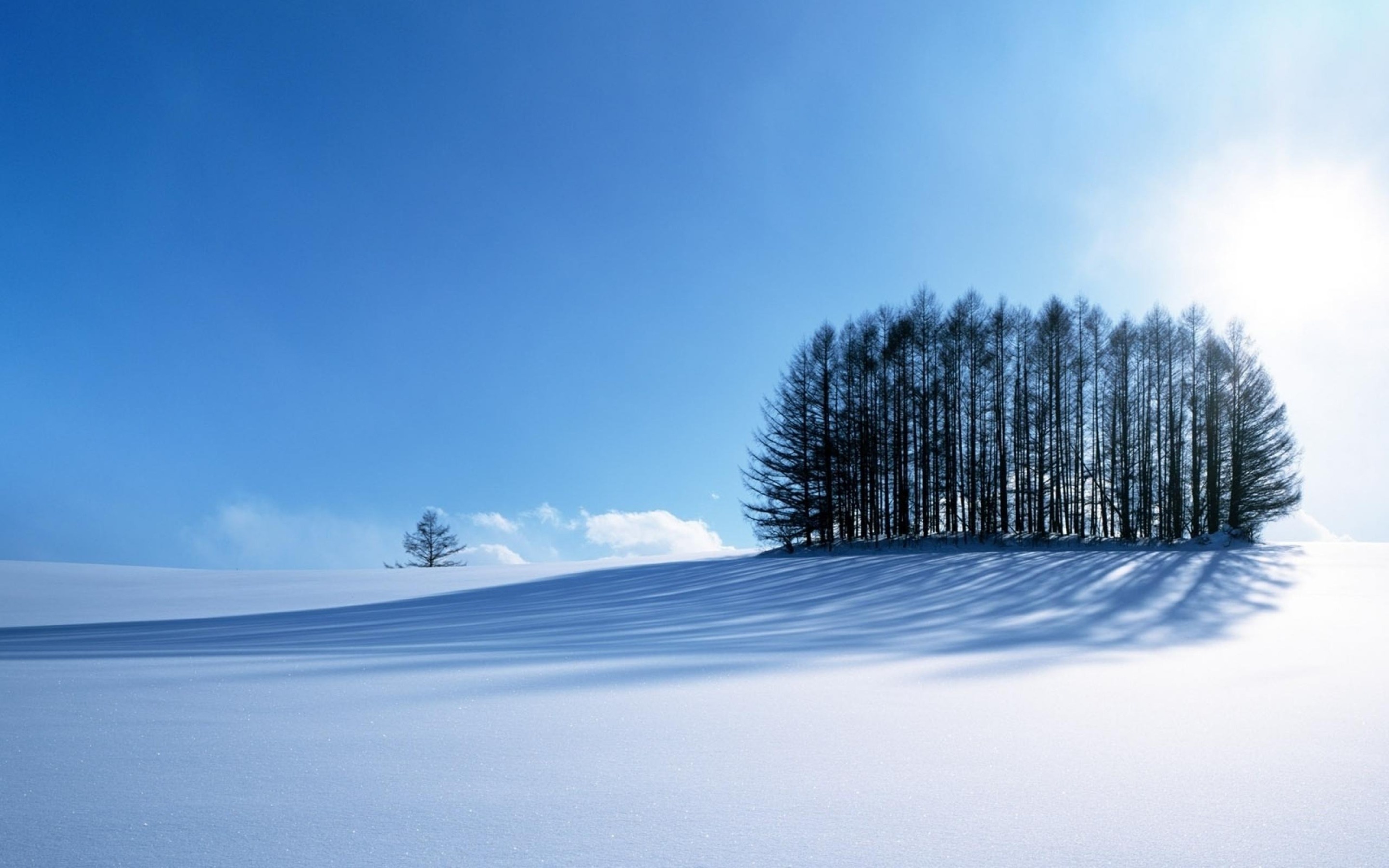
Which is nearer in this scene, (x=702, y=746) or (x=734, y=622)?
(x=702, y=746)

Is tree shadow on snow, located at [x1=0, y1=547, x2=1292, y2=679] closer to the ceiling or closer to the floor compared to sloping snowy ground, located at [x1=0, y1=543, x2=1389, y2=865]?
closer to the floor

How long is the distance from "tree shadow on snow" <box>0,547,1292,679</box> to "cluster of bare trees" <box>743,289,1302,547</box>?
30.7 feet

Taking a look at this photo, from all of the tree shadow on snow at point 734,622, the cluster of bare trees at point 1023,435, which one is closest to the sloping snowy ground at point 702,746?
the tree shadow on snow at point 734,622

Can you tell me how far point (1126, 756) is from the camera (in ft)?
5.99

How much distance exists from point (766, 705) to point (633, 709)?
1.57 ft

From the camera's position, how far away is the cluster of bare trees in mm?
19750

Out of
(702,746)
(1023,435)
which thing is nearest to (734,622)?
(702,746)

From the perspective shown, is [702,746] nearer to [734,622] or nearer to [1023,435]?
[734,622]

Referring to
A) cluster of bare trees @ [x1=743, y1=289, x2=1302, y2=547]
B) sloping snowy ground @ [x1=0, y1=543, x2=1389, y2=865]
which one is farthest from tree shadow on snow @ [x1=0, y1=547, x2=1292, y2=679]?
cluster of bare trees @ [x1=743, y1=289, x2=1302, y2=547]

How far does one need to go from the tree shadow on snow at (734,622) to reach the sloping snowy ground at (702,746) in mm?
74

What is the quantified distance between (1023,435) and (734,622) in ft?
58.1

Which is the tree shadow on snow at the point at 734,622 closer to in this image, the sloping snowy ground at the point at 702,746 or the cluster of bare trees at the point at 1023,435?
the sloping snowy ground at the point at 702,746

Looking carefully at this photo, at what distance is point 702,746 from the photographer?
1.87 m

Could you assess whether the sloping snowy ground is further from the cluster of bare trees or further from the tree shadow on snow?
the cluster of bare trees
